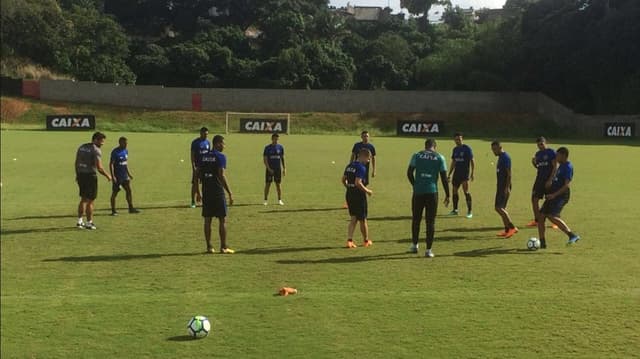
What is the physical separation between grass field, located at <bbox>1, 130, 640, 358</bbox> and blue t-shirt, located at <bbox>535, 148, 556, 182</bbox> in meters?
1.47

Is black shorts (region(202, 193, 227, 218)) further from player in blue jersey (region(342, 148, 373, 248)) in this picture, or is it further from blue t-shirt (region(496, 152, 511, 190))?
blue t-shirt (region(496, 152, 511, 190))

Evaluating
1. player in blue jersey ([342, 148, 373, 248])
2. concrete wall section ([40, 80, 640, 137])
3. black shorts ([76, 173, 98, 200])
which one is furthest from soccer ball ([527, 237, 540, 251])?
concrete wall section ([40, 80, 640, 137])

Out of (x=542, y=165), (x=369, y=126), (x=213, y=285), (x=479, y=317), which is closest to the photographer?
(x=479, y=317)

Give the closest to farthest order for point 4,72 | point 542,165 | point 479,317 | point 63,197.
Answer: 1. point 4,72
2. point 479,317
3. point 542,165
4. point 63,197

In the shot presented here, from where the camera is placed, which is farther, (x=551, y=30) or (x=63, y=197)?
(x=551, y=30)

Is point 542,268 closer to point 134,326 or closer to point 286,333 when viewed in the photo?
point 286,333

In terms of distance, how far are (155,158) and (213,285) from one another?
25040 mm

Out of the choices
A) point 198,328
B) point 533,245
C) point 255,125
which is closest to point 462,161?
point 533,245

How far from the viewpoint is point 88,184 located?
14.4 m

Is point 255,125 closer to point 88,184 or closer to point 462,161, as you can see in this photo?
point 462,161

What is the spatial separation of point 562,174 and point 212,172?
688cm

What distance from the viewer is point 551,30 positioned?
234ft

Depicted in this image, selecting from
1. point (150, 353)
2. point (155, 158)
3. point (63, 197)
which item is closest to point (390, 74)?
point (155, 158)

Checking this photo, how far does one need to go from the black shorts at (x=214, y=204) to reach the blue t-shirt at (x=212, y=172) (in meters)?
0.07
